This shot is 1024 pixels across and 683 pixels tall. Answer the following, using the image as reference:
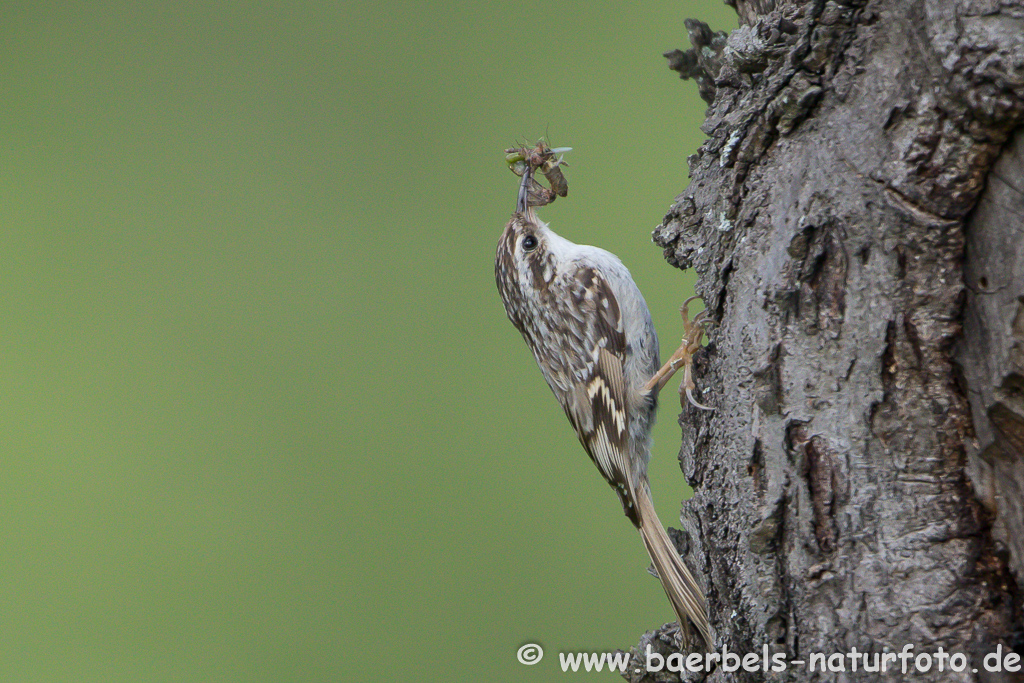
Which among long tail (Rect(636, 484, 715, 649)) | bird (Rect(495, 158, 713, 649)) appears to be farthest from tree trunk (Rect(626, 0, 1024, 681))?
bird (Rect(495, 158, 713, 649))

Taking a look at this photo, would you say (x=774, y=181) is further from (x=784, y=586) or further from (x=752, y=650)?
(x=752, y=650)

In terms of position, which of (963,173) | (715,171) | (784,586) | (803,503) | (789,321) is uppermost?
(715,171)

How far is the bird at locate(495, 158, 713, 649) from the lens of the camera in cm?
172

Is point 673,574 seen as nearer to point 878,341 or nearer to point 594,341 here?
point 594,341

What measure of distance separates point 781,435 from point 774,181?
0.34 meters

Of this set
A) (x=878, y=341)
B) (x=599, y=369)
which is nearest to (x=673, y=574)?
(x=599, y=369)

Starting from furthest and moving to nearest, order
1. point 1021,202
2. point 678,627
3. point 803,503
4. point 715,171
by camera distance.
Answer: point 678,627
point 715,171
point 803,503
point 1021,202

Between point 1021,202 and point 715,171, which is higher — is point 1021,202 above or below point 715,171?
below

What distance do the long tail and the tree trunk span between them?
24 centimetres

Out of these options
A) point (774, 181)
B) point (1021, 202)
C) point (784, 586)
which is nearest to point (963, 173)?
point (1021, 202)

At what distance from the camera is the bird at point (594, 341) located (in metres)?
1.72

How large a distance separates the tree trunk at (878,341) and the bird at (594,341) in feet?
1.82

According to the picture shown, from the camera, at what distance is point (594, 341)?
1.78 meters

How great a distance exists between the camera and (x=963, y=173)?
35.2 inches
